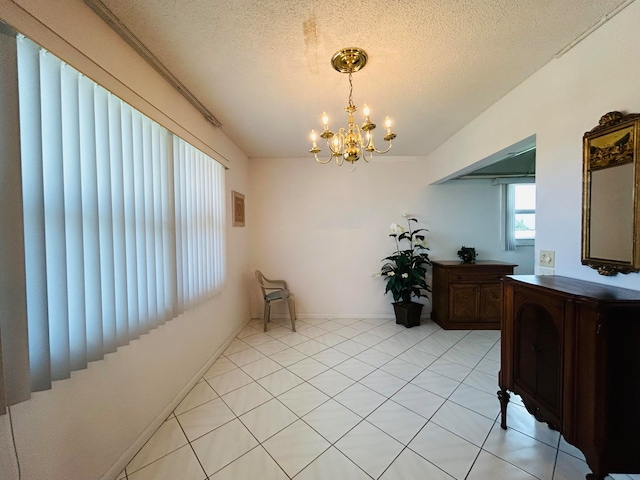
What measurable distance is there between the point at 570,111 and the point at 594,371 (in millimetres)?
1503

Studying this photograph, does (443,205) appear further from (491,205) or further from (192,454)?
(192,454)

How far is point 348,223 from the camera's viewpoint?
376cm

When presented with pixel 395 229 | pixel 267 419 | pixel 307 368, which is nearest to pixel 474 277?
pixel 395 229


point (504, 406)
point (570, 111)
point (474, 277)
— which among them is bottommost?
point (504, 406)

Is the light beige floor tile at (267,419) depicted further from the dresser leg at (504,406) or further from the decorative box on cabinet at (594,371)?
the decorative box on cabinet at (594,371)

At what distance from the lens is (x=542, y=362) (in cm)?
129

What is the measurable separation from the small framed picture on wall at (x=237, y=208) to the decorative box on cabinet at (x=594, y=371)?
10.2 ft

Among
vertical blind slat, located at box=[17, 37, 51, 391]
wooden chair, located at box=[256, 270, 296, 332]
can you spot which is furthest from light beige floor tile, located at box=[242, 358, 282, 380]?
vertical blind slat, located at box=[17, 37, 51, 391]

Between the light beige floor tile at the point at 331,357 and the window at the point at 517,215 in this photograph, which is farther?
the window at the point at 517,215

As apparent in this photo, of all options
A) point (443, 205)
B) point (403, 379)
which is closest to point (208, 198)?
point (403, 379)

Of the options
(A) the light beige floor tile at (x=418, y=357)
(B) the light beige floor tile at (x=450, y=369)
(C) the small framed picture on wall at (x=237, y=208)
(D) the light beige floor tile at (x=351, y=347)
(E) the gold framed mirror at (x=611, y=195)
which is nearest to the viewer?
(E) the gold framed mirror at (x=611, y=195)

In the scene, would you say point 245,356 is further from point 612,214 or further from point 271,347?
point 612,214

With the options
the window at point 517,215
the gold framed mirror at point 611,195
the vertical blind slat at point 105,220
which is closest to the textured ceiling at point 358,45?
the vertical blind slat at point 105,220

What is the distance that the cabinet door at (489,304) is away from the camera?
323 cm
